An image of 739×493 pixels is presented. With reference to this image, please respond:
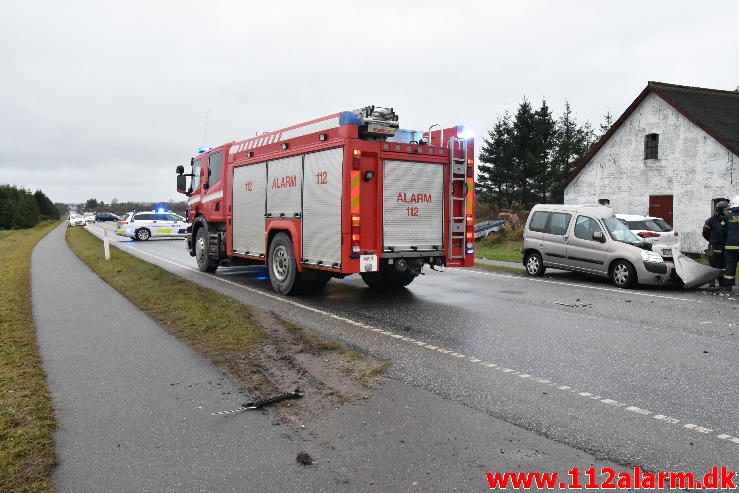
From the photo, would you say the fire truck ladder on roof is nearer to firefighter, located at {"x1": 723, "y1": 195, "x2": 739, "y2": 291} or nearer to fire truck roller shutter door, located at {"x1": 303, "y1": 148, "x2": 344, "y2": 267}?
fire truck roller shutter door, located at {"x1": 303, "y1": 148, "x2": 344, "y2": 267}

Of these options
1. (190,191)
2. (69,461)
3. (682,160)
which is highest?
(682,160)

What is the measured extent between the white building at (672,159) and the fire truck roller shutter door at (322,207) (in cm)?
1614

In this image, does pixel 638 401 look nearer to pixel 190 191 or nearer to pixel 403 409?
pixel 403 409

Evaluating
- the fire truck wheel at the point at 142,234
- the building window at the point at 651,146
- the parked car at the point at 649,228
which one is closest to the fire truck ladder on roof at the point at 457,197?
the parked car at the point at 649,228

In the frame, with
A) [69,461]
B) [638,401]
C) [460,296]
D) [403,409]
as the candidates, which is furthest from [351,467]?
[460,296]

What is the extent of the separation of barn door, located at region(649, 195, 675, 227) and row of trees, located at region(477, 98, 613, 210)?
69.1ft

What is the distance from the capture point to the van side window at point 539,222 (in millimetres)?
14232

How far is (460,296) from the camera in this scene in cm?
1065

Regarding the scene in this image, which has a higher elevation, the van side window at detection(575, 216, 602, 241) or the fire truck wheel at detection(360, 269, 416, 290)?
the van side window at detection(575, 216, 602, 241)

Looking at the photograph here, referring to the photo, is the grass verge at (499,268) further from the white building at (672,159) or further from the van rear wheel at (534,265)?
the white building at (672,159)

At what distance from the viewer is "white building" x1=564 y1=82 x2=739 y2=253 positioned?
21250 mm

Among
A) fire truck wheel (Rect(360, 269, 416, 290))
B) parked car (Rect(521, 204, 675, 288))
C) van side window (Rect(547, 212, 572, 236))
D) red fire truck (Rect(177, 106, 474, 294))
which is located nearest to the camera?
red fire truck (Rect(177, 106, 474, 294))

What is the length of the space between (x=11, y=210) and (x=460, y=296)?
6977 centimetres

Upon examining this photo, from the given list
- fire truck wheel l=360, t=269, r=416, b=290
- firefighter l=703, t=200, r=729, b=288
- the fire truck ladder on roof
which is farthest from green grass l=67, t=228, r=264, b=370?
firefighter l=703, t=200, r=729, b=288
